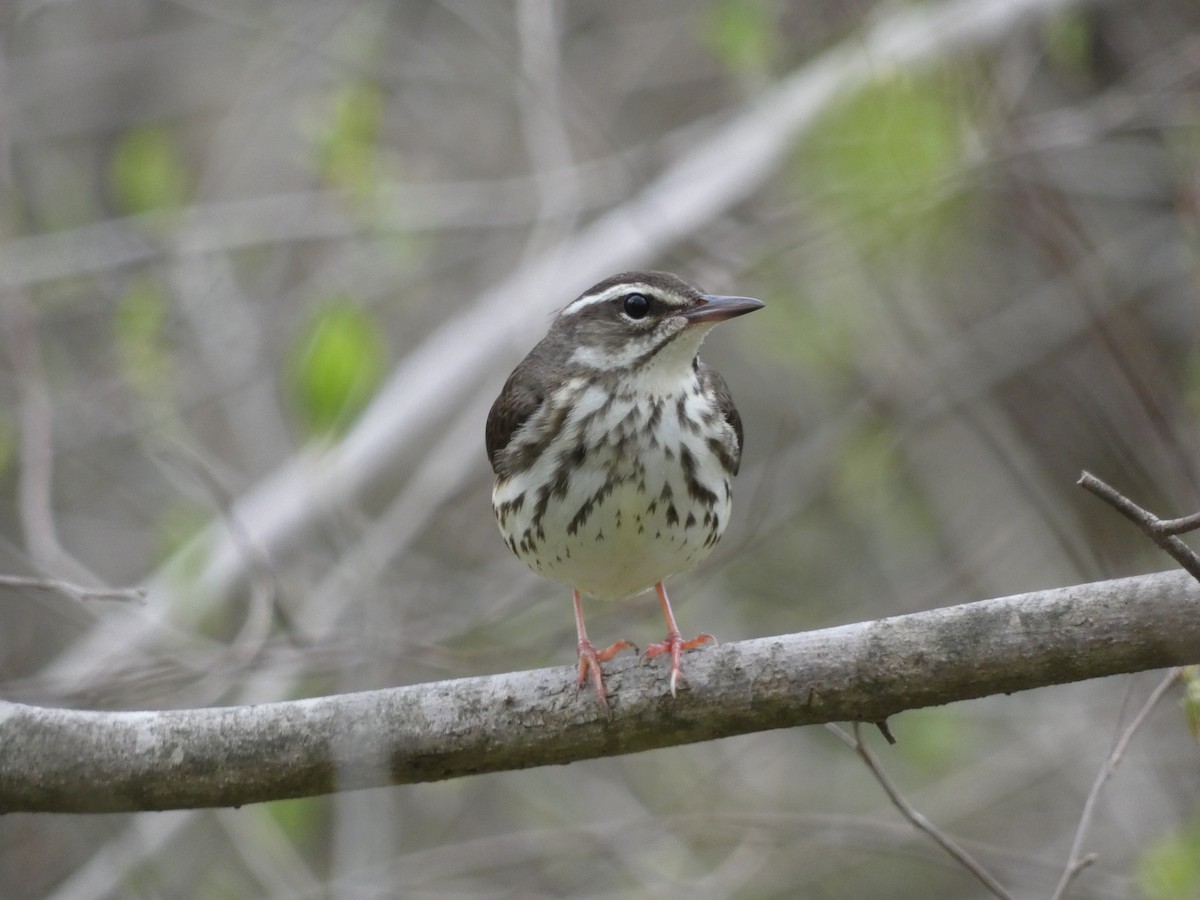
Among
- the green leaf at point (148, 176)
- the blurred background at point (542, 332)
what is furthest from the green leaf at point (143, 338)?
the green leaf at point (148, 176)

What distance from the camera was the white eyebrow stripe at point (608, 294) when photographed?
203 inches

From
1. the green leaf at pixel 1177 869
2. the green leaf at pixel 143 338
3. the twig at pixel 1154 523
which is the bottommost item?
the green leaf at pixel 1177 869

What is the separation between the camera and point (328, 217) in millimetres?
9469

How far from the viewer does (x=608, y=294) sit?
17.3 feet

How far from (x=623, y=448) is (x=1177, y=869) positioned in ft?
9.79

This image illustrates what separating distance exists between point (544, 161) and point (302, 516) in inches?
100.0

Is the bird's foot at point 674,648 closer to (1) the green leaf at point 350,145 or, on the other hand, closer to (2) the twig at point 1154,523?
(2) the twig at point 1154,523

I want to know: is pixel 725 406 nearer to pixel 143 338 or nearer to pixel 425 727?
pixel 425 727

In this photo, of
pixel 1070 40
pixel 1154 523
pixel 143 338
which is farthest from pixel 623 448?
pixel 1070 40

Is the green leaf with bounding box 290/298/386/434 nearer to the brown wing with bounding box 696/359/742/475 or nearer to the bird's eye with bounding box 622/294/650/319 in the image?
the bird's eye with bounding box 622/294/650/319

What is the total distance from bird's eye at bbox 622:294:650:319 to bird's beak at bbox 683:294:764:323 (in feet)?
0.54

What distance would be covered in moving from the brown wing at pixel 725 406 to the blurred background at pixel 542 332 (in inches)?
41.6

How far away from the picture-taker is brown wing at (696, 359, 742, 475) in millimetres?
5156

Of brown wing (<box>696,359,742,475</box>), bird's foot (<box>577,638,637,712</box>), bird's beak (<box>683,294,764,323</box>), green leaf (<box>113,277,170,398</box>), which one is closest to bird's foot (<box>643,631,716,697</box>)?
bird's foot (<box>577,638,637,712</box>)
